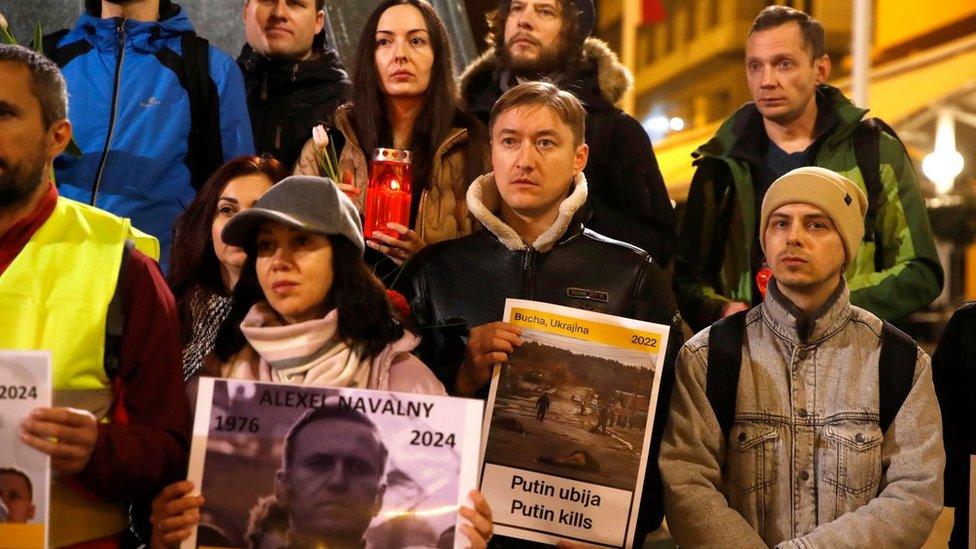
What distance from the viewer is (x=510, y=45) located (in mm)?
5609

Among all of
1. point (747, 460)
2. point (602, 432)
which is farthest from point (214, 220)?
point (747, 460)

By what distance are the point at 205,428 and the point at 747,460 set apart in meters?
1.77

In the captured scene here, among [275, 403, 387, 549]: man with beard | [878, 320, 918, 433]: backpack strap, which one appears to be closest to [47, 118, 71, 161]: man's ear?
[275, 403, 387, 549]: man with beard

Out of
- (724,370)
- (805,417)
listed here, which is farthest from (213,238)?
(805,417)

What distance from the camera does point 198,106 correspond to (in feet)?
16.7

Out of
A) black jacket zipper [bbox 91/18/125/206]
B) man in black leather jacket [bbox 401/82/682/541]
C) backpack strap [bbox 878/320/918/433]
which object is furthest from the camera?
black jacket zipper [bbox 91/18/125/206]

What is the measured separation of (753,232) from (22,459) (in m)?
3.18

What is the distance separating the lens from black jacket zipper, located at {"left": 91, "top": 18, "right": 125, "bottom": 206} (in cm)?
489

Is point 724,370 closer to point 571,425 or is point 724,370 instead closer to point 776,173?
point 571,425

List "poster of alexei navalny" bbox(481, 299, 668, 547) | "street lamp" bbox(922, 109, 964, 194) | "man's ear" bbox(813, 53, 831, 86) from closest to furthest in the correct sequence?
"poster of alexei navalny" bbox(481, 299, 668, 547), "man's ear" bbox(813, 53, 831, 86), "street lamp" bbox(922, 109, 964, 194)

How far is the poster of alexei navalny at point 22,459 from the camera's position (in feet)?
10.6

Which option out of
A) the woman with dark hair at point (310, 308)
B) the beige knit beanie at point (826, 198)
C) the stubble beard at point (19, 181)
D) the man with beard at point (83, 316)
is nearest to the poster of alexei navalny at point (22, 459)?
the man with beard at point (83, 316)

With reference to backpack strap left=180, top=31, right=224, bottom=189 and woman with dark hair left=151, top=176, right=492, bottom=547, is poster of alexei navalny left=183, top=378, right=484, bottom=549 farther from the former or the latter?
backpack strap left=180, top=31, right=224, bottom=189

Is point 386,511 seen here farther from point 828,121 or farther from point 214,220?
point 828,121
